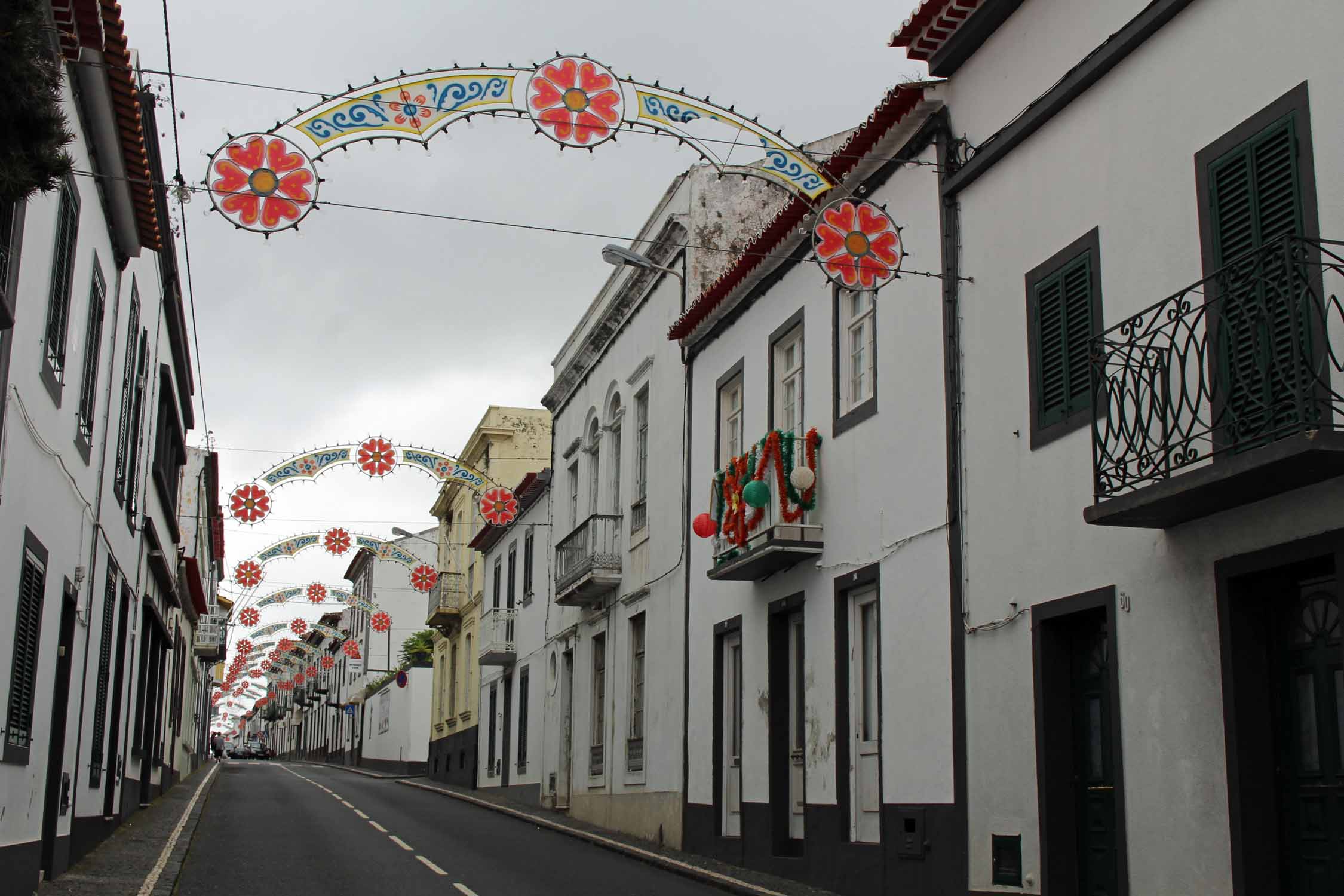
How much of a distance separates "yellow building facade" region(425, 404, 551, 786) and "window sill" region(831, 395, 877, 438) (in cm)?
2162

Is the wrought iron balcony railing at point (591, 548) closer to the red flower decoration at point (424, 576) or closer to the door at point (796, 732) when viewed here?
the red flower decoration at point (424, 576)

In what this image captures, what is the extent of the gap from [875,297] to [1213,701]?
6.25 metres

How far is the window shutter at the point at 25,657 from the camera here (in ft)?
33.9

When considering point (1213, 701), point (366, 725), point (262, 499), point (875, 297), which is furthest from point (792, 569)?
point (366, 725)

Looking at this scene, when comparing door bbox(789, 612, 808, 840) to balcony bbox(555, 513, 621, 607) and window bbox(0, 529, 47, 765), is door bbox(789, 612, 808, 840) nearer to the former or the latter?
balcony bbox(555, 513, 621, 607)

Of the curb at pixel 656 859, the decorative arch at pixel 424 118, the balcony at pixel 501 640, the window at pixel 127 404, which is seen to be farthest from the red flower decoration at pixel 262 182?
the balcony at pixel 501 640

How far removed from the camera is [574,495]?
86.5 ft

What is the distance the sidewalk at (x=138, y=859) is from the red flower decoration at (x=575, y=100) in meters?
7.23

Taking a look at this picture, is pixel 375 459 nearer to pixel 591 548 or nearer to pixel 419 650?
pixel 591 548

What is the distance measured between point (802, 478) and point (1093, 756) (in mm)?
4962

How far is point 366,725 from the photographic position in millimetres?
59562

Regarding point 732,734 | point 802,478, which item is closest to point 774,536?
point 802,478

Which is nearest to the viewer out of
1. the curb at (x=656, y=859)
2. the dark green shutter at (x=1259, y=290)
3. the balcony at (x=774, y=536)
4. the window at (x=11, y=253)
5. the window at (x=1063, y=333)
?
the dark green shutter at (x=1259, y=290)

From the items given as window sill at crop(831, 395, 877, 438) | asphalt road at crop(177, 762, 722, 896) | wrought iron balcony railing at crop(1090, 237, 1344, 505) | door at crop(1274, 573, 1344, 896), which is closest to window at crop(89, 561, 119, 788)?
asphalt road at crop(177, 762, 722, 896)
